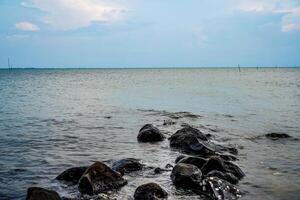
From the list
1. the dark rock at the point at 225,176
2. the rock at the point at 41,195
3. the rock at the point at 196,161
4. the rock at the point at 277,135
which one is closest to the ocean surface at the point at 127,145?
the dark rock at the point at 225,176

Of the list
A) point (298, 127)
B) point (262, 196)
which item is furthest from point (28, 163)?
point (298, 127)

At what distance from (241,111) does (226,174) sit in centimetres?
2155

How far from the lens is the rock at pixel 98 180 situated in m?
10.5

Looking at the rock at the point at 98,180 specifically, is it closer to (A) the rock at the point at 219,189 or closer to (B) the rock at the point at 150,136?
(A) the rock at the point at 219,189

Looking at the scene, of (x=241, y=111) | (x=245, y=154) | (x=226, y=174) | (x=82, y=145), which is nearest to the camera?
(x=226, y=174)

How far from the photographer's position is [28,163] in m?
14.2

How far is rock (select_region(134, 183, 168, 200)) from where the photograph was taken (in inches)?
391

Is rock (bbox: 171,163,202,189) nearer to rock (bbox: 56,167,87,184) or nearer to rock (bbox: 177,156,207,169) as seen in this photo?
rock (bbox: 177,156,207,169)

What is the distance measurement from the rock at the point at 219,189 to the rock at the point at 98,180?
2.62m

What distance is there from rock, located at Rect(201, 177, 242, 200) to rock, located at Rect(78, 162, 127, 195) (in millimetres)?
2619

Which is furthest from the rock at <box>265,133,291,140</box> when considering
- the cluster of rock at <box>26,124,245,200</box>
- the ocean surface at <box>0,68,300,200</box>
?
the cluster of rock at <box>26,124,245,200</box>

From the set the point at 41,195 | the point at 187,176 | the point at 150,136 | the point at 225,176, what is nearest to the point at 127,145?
the point at 150,136

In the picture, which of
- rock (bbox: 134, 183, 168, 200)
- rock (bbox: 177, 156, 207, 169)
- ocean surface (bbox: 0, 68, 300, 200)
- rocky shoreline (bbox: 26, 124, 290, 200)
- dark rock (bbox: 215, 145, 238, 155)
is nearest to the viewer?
rock (bbox: 134, 183, 168, 200)

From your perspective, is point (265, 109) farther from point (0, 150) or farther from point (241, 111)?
point (0, 150)
